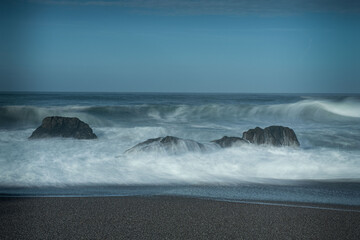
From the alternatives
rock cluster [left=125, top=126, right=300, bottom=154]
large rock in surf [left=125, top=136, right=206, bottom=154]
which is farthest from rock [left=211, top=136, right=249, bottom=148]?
large rock in surf [left=125, top=136, right=206, bottom=154]

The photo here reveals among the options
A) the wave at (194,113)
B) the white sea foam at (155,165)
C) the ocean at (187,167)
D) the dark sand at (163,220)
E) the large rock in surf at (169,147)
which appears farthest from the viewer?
the wave at (194,113)

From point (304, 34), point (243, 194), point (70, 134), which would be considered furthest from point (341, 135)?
point (70, 134)

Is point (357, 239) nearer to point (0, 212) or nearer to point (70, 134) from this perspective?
point (0, 212)

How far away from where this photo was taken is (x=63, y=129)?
519 centimetres

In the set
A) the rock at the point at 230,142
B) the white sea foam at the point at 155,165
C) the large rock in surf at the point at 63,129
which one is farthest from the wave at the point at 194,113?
the rock at the point at 230,142

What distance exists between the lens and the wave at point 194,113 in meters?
7.38

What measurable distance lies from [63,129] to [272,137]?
308 centimetres

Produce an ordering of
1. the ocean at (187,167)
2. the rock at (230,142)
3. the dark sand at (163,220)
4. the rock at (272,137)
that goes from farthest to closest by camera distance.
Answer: the rock at (272,137), the rock at (230,142), the ocean at (187,167), the dark sand at (163,220)

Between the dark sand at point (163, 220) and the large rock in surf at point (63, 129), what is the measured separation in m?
2.66

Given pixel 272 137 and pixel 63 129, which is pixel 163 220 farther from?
pixel 63 129

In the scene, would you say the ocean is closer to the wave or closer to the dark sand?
the dark sand

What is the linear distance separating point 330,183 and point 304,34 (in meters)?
3.03

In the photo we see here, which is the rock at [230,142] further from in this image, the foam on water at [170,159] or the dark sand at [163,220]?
the dark sand at [163,220]

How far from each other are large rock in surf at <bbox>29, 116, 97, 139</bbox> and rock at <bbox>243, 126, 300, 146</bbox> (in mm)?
2369
